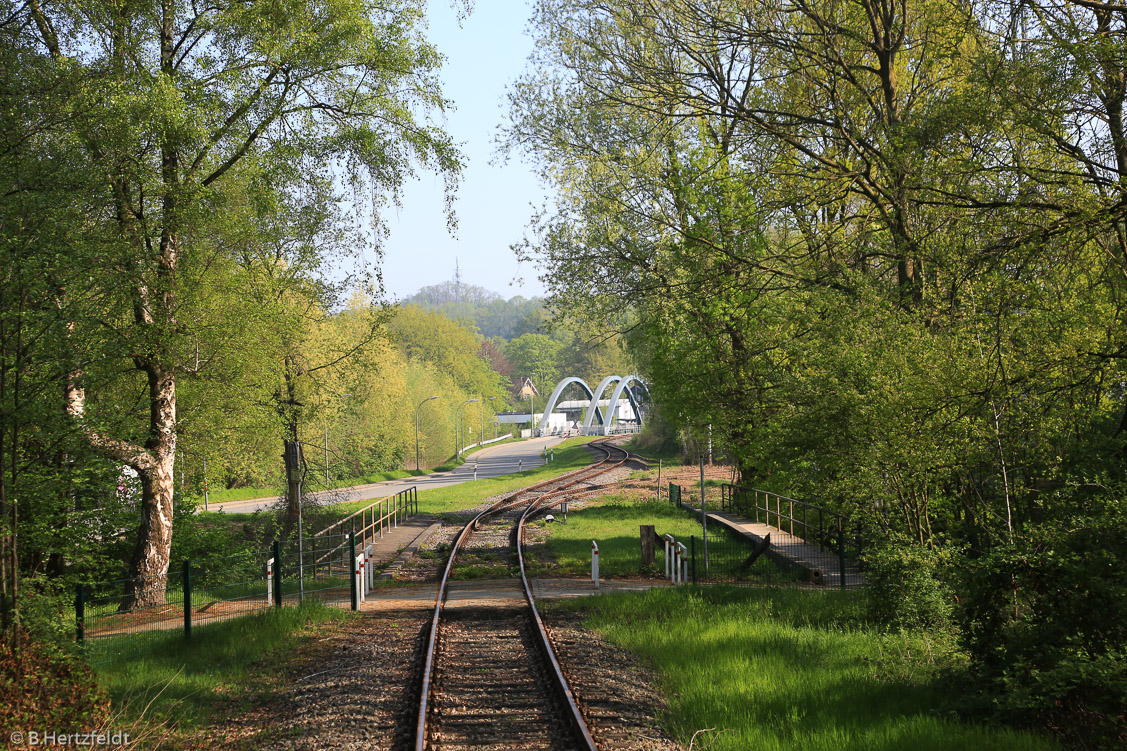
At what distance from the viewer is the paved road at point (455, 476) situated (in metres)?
42.4

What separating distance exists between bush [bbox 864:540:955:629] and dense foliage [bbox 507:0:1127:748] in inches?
1.5

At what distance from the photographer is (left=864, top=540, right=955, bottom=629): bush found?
1047 cm

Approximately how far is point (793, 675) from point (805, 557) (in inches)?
391

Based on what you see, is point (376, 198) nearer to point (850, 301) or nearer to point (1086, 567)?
point (850, 301)

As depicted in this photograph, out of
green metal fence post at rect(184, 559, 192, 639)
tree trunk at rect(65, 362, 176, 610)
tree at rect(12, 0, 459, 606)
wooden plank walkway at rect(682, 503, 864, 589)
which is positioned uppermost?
tree at rect(12, 0, 459, 606)

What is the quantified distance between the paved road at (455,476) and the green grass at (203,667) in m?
12.8

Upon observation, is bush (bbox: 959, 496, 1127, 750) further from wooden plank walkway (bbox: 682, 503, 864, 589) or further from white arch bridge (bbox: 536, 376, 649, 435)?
white arch bridge (bbox: 536, 376, 649, 435)

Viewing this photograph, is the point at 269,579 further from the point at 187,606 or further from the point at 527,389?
the point at 527,389

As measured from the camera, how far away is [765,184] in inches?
622

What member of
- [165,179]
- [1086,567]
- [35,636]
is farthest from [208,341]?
[1086,567]

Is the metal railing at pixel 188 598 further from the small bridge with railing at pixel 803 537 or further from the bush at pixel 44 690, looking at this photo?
the small bridge with railing at pixel 803 537

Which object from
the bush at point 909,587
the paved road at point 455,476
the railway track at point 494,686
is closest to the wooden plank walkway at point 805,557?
the bush at point 909,587

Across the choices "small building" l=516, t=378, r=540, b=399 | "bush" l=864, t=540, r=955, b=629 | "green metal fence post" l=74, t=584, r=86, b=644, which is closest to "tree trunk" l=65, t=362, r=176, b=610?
"green metal fence post" l=74, t=584, r=86, b=644

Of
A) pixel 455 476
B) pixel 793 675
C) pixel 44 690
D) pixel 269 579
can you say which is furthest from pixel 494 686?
pixel 455 476
